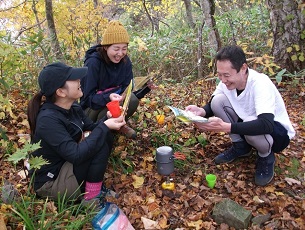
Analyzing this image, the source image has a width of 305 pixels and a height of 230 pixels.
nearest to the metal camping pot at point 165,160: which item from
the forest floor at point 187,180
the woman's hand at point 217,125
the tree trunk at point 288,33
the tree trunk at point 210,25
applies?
the forest floor at point 187,180

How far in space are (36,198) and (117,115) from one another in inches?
39.7

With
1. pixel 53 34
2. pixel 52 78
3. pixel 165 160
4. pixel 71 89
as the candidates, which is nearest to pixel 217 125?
pixel 165 160

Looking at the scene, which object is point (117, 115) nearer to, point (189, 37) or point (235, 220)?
point (235, 220)

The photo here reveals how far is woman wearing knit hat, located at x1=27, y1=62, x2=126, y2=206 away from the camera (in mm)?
2250

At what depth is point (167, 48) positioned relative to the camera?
669 centimetres

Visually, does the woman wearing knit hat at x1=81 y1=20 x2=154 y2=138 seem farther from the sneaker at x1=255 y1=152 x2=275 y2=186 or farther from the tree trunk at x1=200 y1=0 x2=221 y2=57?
the tree trunk at x1=200 y1=0 x2=221 y2=57

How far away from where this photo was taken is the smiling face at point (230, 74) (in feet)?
8.63

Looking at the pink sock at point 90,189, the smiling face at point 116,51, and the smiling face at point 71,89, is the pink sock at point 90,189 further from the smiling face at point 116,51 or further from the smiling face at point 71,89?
the smiling face at point 116,51

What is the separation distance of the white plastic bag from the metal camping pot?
0.70m

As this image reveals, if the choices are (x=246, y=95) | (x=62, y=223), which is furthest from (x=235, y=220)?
(x=62, y=223)

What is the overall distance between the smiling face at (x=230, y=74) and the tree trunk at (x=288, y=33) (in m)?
3.00

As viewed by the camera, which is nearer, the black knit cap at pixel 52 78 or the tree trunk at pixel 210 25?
the black knit cap at pixel 52 78

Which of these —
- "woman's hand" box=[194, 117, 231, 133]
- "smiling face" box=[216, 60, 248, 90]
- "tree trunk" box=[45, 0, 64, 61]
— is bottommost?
"woman's hand" box=[194, 117, 231, 133]

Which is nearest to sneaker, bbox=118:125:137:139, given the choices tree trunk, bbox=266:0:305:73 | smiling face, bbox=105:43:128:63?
smiling face, bbox=105:43:128:63
